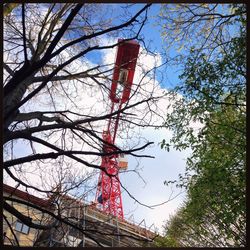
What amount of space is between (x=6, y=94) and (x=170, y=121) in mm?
1356

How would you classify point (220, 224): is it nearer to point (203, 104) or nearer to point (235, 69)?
point (203, 104)

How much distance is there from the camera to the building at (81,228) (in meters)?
2.01

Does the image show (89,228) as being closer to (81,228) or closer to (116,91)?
(81,228)

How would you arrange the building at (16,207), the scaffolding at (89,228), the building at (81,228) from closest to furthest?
the building at (16,207)
the building at (81,228)
the scaffolding at (89,228)

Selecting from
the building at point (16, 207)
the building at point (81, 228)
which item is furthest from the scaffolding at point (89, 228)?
the building at point (16, 207)

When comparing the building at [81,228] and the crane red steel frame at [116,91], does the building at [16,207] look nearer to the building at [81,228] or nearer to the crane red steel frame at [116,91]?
Result: the building at [81,228]

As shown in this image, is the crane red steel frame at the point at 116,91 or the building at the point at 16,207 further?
the crane red steel frame at the point at 116,91

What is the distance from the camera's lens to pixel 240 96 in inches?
92.4

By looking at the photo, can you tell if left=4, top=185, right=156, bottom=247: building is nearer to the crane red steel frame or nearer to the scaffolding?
the scaffolding

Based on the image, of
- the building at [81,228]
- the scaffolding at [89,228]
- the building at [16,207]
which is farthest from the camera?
the scaffolding at [89,228]

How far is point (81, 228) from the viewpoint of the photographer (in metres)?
1.82

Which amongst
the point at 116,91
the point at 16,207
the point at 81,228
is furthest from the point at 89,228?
the point at 116,91

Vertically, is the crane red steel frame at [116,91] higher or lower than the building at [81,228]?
higher

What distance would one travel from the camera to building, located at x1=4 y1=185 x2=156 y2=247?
2006 mm
